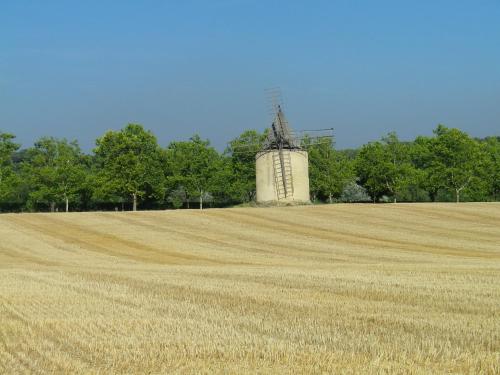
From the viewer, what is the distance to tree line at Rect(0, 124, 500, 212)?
3757 inches

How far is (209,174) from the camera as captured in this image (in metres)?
102

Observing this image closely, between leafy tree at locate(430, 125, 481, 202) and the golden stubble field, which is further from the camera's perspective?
leafy tree at locate(430, 125, 481, 202)

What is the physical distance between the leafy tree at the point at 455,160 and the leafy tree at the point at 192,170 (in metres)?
30.8

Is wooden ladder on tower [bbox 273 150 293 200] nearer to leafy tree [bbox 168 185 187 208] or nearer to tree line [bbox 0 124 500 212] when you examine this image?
tree line [bbox 0 124 500 212]

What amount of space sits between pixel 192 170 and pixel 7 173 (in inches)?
983

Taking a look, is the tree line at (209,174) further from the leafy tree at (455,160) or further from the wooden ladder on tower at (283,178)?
the wooden ladder on tower at (283,178)

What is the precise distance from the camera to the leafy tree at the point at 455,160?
3716 inches

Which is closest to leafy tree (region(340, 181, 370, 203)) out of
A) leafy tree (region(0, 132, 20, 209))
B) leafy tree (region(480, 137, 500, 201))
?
leafy tree (region(480, 137, 500, 201))

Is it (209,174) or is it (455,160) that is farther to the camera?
(209,174)

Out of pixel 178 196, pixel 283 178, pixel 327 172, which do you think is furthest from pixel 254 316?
pixel 327 172

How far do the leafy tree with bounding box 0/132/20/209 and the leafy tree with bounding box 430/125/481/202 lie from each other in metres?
55.4

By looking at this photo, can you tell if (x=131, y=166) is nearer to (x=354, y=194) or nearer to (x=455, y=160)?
(x=354, y=194)

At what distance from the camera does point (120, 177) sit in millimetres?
94438

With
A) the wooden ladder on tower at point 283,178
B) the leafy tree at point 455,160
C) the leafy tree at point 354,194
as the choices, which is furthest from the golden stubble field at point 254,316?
the leafy tree at point 354,194
